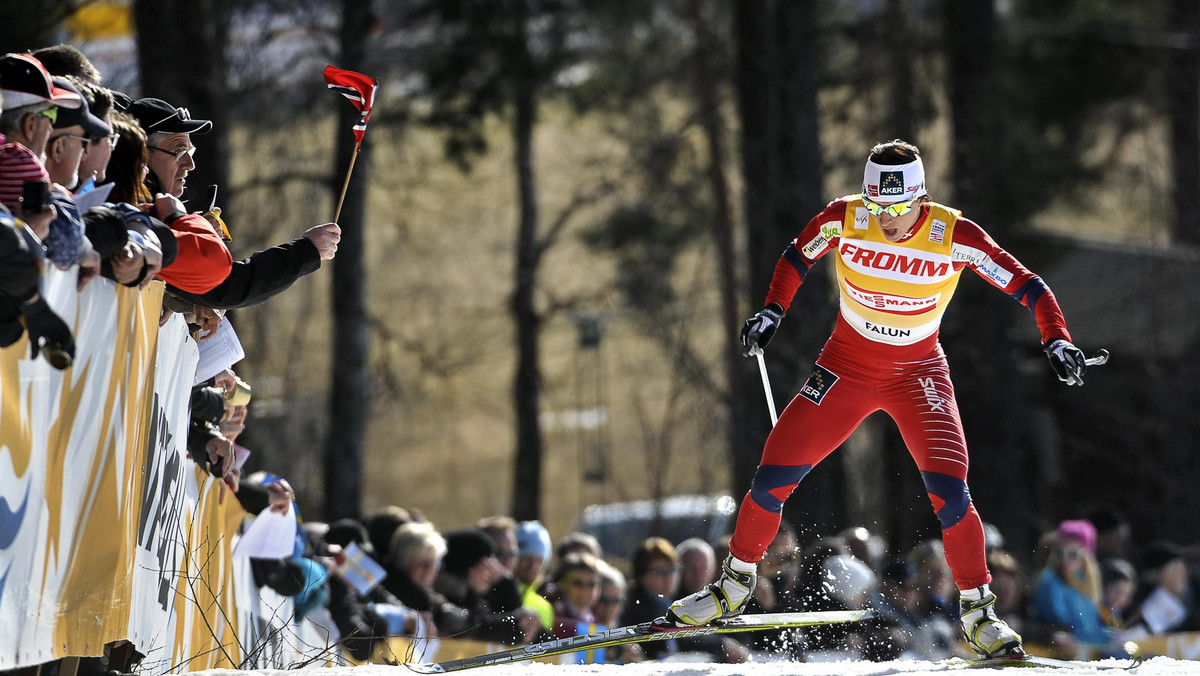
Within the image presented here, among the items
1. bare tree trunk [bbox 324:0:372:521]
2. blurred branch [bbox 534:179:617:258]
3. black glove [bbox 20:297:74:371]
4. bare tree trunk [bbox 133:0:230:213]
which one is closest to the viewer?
black glove [bbox 20:297:74:371]

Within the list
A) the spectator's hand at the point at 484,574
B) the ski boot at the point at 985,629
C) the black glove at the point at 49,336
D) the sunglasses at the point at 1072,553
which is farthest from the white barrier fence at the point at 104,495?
the sunglasses at the point at 1072,553

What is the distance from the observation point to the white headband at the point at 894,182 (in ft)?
19.2

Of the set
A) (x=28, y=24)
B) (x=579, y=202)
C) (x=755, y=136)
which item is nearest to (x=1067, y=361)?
(x=28, y=24)

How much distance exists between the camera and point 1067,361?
5715 millimetres

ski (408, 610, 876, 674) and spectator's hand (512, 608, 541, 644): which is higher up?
ski (408, 610, 876, 674)

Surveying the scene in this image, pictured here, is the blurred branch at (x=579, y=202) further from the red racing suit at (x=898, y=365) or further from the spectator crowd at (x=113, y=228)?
the spectator crowd at (x=113, y=228)

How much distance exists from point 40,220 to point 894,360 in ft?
12.6

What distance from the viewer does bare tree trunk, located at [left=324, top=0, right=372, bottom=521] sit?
567 inches

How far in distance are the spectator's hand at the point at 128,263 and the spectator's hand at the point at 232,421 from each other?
1.79m

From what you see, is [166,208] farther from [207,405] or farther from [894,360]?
[894,360]

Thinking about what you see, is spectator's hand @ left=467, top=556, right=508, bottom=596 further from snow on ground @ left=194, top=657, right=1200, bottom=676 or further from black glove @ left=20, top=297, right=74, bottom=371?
black glove @ left=20, top=297, right=74, bottom=371

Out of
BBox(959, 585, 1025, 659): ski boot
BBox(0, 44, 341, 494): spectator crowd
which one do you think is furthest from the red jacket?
BBox(959, 585, 1025, 659): ski boot

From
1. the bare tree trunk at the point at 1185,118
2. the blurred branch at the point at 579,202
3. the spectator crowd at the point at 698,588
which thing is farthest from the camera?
the bare tree trunk at the point at 1185,118

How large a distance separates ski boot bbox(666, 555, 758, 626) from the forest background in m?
6.52
